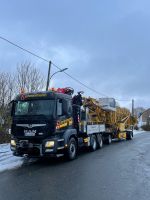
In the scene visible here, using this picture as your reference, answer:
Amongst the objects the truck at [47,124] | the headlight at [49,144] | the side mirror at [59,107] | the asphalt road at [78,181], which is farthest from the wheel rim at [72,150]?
the side mirror at [59,107]

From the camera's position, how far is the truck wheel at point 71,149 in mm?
14762

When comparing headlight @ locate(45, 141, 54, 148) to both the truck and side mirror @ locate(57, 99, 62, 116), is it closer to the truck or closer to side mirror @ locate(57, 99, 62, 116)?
the truck

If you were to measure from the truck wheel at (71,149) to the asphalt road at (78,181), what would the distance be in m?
0.52

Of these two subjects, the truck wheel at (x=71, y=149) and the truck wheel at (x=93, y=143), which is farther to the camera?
the truck wheel at (x=93, y=143)

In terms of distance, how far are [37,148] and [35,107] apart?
1.76 meters

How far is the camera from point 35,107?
565 inches

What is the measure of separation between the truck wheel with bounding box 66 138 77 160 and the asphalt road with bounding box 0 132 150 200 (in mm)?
515

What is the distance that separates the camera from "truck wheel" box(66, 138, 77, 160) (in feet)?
48.4

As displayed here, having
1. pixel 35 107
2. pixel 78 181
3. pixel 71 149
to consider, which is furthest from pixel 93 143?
pixel 78 181

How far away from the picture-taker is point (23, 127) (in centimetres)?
1412

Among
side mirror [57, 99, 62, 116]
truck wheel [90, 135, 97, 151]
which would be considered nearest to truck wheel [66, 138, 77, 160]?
side mirror [57, 99, 62, 116]

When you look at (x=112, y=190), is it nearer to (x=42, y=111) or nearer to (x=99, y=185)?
(x=99, y=185)

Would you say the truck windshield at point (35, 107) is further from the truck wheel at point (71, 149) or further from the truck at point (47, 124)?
the truck wheel at point (71, 149)

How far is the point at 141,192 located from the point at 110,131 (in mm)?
16582
